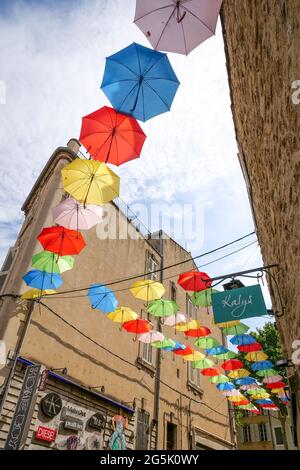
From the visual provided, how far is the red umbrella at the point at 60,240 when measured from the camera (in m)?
8.66

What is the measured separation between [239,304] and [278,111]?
13.0ft

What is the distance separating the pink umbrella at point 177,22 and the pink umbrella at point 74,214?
4175 millimetres

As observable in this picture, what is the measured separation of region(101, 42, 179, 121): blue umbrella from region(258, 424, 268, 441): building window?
41.5m

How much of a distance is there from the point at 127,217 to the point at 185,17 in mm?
11549

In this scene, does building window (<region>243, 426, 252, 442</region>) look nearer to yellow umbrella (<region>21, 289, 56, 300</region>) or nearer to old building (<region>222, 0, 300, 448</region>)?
old building (<region>222, 0, 300, 448</region>)

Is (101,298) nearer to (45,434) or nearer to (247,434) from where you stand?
(45,434)

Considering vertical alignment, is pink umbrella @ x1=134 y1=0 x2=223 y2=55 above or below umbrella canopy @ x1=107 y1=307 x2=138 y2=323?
above

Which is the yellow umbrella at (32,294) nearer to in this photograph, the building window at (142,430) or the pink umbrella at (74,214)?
the pink umbrella at (74,214)

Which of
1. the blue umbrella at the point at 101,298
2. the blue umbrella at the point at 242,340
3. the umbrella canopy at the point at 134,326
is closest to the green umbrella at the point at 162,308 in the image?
the umbrella canopy at the point at 134,326

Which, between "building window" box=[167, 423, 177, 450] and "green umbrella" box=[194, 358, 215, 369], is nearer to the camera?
"green umbrella" box=[194, 358, 215, 369]

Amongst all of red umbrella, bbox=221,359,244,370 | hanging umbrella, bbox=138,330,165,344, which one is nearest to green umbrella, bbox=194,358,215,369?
red umbrella, bbox=221,359,244,370

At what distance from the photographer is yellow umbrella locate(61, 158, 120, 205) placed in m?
7.39

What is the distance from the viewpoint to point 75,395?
1048 cm

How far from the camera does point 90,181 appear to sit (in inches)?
296
